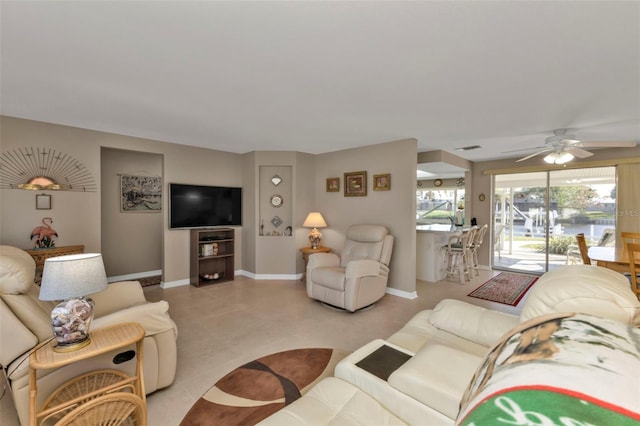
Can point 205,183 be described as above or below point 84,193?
above

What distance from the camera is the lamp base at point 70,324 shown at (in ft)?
4.65

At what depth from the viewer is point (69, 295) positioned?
4.78 ft

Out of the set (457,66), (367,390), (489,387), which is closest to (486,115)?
(457,66)

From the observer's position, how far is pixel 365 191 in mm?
4520

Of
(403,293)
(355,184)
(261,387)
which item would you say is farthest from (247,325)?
(355,184)

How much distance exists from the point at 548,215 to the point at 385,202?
362 centimetres

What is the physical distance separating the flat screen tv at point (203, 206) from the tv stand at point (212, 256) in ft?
0.65

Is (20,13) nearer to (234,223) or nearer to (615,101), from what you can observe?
(234,223)

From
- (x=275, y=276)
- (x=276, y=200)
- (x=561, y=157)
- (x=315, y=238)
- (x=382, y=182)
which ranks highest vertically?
(x=561, y=157)

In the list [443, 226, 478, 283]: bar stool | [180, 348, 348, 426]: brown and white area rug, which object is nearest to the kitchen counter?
[443, 226, 478, 283]: bar stool

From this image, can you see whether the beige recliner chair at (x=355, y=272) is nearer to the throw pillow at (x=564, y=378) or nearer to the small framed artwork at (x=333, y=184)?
the small framed artwork at (x=333, y=184)

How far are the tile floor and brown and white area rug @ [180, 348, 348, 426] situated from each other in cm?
9

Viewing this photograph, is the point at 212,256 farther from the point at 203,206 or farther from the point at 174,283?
the point at 203,206

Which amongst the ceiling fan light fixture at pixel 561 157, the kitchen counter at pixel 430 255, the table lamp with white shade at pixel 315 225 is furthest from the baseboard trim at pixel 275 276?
the ceiling fan light fixture at pixel 561 157
